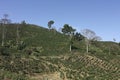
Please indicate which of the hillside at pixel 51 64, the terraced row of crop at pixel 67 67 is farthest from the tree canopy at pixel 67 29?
the terraced row of crop at pixel 67 67

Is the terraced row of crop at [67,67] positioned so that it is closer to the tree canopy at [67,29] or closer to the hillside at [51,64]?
the hillside at [51,64]

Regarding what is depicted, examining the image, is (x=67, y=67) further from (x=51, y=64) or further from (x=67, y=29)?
(x=67, y=29)

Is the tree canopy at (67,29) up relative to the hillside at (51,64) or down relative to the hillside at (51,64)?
up

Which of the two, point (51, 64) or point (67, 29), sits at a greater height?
point (67, 29)

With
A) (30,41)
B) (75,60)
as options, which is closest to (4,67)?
(75,60)

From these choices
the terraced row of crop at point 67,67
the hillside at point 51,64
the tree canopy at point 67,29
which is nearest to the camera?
the hillside at point 51,64

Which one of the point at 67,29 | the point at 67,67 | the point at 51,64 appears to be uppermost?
the point at 67,29

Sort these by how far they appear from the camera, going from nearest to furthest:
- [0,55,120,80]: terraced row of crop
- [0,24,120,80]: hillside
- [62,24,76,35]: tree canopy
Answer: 1. [0,24,120,80]: hillside
2. [0,55,120,80]: terraced row of crop
3. [62,24,76,35]: tree canopy

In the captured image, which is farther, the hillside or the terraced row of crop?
the terraced row of crop

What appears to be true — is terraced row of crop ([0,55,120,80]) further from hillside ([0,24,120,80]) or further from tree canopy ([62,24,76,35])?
tree canopy ([62,24,76,35])

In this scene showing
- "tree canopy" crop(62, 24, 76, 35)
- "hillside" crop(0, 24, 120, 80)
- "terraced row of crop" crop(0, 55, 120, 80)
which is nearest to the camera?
"hillside" crop(0, 24, 120, 80)

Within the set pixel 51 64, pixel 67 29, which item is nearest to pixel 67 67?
pixel 51 64

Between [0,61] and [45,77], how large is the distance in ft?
37.1

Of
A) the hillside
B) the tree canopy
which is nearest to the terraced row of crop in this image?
the hillside
